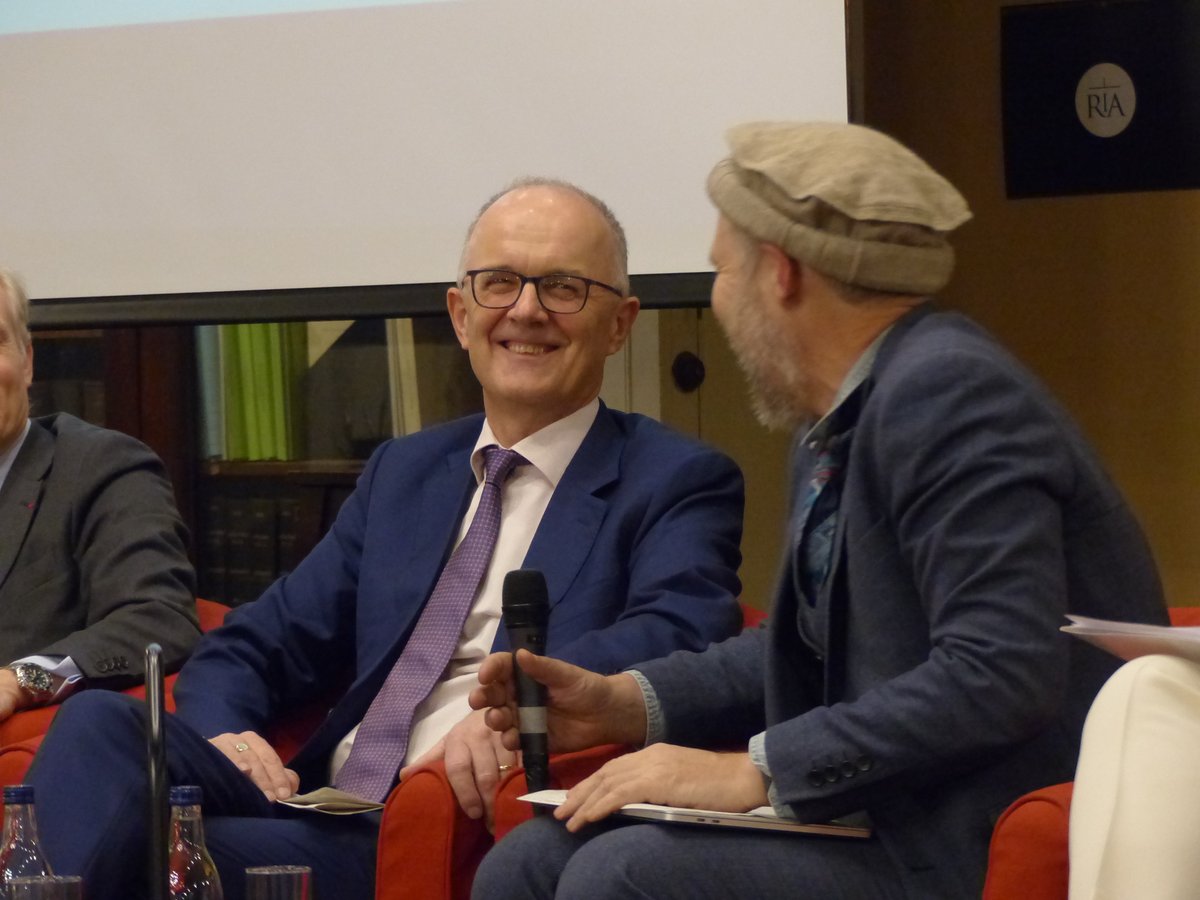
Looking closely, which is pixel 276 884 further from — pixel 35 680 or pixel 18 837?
pixel 35 680

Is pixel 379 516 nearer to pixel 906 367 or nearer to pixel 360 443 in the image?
pixel 906 367

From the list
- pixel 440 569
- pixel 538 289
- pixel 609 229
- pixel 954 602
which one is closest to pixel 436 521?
pixel 440 569

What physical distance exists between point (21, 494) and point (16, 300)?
0.35 m

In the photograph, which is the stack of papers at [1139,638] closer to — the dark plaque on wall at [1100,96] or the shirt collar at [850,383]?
the shirt collar at [850,383]

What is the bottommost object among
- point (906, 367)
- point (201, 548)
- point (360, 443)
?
point (201, 548)

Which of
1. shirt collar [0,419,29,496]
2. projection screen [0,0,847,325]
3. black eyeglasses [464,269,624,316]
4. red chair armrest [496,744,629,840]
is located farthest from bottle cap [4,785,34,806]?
projection screen [0,0,847,325]

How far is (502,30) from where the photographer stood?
3088mm

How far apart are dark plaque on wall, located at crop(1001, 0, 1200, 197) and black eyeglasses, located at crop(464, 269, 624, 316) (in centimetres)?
153

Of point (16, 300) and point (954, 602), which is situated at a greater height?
point (16, 300)

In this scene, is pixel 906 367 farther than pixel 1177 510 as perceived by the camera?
No

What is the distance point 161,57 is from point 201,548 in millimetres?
1446

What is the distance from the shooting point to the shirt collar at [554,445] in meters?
2.38

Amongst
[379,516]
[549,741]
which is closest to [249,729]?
[379,516]

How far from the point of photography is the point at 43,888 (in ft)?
4.98
